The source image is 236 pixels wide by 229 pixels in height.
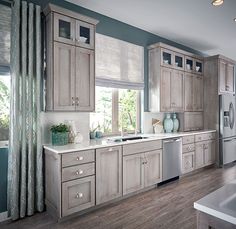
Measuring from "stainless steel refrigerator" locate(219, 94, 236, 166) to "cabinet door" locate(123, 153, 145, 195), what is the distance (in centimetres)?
258

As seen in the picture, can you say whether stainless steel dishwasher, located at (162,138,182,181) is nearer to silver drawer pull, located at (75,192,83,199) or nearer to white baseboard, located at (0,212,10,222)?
silver drawer pull, located at (75,192,83,199)

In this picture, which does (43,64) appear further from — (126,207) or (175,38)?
(175,38)

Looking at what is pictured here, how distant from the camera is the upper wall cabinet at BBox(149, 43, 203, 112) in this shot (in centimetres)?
401

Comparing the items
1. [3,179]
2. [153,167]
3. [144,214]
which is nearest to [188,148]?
[153,167]

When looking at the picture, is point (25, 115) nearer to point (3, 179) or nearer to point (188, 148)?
point (3, 179)

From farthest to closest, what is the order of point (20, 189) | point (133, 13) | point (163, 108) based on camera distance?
point (163, 108) → point (133, 13) → point (20, 189)

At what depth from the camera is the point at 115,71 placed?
363 centimetres

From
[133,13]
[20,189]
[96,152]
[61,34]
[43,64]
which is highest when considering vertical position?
[133,13]

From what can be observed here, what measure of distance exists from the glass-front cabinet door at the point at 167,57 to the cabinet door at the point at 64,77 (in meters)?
2.00

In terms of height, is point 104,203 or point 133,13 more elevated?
point 133,13

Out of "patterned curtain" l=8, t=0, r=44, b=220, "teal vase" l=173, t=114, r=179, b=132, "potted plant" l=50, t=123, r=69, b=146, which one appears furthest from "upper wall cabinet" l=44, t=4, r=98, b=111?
"teal vase" l=173, t=114, r=179, b=132

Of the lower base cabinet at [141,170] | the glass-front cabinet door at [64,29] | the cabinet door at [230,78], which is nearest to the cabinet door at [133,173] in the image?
the lower base cabinet at [141,170]

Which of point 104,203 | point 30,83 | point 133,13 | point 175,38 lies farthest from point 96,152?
point 175,38

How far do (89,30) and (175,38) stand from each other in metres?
2.37
